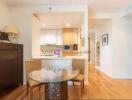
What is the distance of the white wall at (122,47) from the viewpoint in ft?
22.0

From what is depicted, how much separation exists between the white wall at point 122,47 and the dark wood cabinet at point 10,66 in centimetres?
353

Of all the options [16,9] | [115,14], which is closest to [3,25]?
[16,9]

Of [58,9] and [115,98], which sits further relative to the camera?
[58,9]

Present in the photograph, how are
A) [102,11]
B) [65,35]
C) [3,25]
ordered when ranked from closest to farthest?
[3,25] → [102,11] → [65,35]

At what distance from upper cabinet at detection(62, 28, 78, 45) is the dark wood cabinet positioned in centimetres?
445

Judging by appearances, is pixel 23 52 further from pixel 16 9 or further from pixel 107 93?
pixel 107 93

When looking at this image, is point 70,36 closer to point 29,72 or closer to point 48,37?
point 48,37

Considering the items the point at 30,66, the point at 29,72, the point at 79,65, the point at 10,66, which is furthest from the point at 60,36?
the point at 29,72

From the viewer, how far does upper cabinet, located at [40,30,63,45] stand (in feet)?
32.4

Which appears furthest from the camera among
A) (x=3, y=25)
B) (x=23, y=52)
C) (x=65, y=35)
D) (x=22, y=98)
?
(x=65, y=35)

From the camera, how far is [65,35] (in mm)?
9484

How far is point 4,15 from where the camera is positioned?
527 cm

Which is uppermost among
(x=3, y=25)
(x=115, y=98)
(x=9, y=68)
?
(x=3, y=25)

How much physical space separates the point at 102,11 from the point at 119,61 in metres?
1.99
